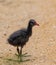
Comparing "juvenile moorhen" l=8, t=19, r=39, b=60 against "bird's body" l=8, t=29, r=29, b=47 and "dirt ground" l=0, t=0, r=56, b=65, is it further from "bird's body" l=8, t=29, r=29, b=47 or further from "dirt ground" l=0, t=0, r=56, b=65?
"dirt ground" l=0, t=0, r=56, b=65

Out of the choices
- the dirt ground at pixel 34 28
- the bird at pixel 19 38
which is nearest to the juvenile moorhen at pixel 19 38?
the bird at pixel 19 38

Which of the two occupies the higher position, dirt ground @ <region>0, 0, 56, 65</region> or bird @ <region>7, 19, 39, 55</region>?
bird @ <region>7, 19, 39, 55</region>

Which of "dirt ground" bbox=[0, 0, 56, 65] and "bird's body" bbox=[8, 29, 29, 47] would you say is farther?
"dirt ground" bbox=[0, 0, 56, 65]

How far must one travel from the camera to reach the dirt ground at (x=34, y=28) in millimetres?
8680

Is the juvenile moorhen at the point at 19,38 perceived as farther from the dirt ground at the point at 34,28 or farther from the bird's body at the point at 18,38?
the dirt ground at the point at 34,28

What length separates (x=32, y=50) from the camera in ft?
29.9

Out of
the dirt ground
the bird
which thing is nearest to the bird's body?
the bird

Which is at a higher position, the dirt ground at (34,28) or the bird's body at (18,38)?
the bird's body at (18,38)

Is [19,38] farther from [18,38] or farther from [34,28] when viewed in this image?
[34,28]

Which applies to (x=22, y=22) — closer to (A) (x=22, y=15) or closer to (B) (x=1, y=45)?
(A) (x=22, y=15)

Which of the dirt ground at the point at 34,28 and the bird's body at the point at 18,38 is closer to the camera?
the bird's body at the point at 18,38

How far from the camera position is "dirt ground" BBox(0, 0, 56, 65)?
868 centimetres

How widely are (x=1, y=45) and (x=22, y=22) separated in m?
2.51

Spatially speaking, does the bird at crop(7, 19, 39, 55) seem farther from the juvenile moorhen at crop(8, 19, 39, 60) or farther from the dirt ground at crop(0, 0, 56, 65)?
the dirt ground at crop(0, 0, 56, 65)
